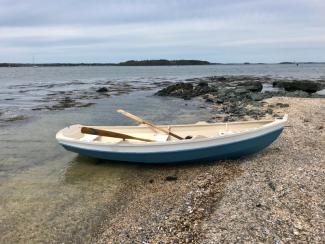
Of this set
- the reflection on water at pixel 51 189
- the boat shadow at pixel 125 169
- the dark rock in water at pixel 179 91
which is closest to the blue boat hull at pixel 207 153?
the boat shadow at pixel 125 169

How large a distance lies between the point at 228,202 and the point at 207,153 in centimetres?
271

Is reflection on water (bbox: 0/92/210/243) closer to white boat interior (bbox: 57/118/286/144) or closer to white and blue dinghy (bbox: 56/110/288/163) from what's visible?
white and blue dinghy (bbox: 56/110/288/163)

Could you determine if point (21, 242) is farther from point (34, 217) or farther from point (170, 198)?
point (170, 198)

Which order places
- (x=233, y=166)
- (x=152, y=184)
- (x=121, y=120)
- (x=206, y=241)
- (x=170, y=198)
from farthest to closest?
1. (x=121, y=120)
2. (x=233, y=166)
3. (x=152, y=184)
4. (x=170, y=198)
5. (x=206, y=241)

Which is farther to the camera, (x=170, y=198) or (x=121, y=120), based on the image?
(x=121, y=120)

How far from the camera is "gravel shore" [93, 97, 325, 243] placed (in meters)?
6.85

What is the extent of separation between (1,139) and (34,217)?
931 cm

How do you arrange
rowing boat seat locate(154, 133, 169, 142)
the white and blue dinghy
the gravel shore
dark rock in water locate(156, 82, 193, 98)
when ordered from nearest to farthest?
the gravel shore → the white and blue dinghy → rowing boat seat locate(154, 133, 169, 142) → dark rock in water locate(156, 82, 193, 98)

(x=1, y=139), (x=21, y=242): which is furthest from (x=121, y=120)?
(x=21, y=242)

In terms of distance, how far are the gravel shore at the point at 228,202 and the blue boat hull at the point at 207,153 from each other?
289mm

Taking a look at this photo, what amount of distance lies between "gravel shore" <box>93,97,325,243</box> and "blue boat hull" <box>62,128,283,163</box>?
289 mm

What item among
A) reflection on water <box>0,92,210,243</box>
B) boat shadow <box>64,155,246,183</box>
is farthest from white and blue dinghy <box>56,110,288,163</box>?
reflection on water <box>0,92,210,243</box>

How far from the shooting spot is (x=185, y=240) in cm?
670

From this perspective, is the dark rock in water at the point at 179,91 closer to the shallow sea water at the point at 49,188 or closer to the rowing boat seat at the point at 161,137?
the shallow sea water at the point at 49,188
